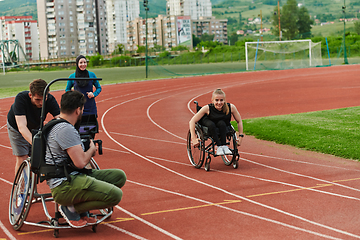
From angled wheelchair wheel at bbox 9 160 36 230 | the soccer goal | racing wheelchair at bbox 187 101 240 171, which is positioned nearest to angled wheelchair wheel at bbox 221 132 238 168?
racing wheelchair at bbox 187 101 240 171

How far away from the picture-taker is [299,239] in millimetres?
3982

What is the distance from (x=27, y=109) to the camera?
5.11m

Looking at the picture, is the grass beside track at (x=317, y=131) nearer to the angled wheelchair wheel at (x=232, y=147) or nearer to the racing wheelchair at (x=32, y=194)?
the angled wheelchair wheel at (x=232, y=147)

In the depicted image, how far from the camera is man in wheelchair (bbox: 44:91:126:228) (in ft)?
13.3

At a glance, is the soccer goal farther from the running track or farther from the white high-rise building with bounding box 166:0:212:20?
the white high-rise building with bounding box 166:0:212:20

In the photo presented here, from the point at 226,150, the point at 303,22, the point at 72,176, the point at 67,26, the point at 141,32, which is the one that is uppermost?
the point at 141,32

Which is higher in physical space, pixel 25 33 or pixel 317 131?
pixel 25 33

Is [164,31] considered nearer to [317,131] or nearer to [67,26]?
[67,26]

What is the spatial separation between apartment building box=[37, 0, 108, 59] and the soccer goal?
83.4 m

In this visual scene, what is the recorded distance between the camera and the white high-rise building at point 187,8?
563 feet

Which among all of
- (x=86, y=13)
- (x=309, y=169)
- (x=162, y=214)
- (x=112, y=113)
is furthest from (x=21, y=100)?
(x=86, y=13)

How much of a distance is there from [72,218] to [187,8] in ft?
579

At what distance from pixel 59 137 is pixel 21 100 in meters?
1.34

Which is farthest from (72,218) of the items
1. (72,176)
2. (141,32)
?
(141,32)
